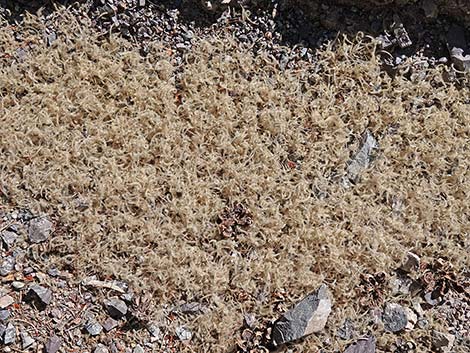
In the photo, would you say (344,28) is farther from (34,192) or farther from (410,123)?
(34,192)

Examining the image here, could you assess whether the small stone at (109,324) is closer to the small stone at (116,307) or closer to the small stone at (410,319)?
the small stone at (116,307)

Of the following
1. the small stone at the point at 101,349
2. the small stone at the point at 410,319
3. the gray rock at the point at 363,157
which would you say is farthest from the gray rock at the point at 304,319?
the small stone at the point at 101,349

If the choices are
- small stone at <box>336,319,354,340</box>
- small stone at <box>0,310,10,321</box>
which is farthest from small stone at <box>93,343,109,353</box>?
small stone at <box>336,319,354,340</box>

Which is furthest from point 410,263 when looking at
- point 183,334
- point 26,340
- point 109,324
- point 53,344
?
point 26,340

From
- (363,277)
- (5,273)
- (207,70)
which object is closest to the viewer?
(5,273)

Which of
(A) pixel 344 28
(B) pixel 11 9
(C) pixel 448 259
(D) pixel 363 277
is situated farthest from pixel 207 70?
(C) pixel 448 259

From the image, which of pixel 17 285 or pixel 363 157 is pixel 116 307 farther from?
pixel 363 157
